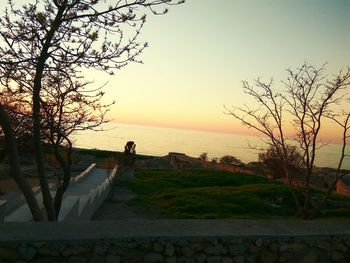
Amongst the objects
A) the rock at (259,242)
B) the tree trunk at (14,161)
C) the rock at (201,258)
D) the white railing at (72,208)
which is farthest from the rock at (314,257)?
the white railing at (72,208)

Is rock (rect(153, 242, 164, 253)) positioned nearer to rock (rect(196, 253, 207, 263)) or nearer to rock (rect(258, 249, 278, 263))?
rock (rect(196, 253, 207, 263))

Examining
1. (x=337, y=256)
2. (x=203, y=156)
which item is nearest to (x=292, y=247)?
(x=337, y=256)

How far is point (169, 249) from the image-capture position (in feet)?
13.4

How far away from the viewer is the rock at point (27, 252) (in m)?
3.80

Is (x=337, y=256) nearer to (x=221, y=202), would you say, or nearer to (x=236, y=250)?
(x=236, y=250)

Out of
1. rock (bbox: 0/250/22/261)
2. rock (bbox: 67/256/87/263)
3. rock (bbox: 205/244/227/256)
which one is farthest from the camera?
rock (bbox: 205/244/227/256)

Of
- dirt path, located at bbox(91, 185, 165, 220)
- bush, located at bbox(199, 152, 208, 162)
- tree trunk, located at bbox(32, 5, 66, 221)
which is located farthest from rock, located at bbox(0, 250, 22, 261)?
bush, located at bbox(199, 152, 208, 162)

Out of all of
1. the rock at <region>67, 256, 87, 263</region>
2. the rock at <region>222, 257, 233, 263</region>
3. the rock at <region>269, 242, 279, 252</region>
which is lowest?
the rock at <region>67, 256, 87, 263</region>

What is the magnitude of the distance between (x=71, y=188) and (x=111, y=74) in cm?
1340

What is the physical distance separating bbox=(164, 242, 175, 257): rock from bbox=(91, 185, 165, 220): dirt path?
33.4ft

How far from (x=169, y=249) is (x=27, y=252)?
4.46ft

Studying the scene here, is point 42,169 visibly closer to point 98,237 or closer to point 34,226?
point 34,226

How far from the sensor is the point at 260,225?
15.3 feet

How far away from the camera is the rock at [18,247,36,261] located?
3.80m
